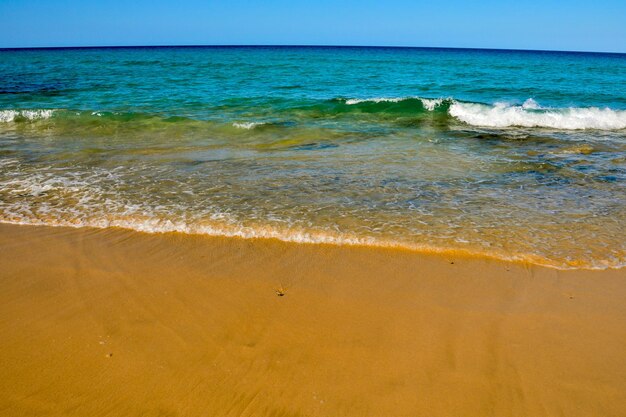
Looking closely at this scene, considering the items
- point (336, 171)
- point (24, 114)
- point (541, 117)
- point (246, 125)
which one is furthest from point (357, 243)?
point (24, 114)

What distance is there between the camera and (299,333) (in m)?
3.04

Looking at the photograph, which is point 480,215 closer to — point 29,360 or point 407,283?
point 407,283

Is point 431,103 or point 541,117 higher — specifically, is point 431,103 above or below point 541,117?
above

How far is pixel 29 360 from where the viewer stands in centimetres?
277

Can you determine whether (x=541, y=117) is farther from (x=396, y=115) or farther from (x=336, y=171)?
(x=336, y=171)

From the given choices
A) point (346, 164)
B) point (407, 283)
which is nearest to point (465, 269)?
point (407, 283)

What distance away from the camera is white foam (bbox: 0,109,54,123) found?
1314cm

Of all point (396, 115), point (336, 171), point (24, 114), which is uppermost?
point (396, 115)

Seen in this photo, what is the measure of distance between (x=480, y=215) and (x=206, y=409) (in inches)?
155

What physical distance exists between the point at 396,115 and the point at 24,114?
1166cm

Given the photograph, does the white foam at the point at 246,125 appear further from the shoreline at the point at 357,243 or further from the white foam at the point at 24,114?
the shoreline at the point at 357,243

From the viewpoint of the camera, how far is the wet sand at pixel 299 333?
246 cm

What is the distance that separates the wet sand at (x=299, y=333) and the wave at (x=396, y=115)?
26.3ft

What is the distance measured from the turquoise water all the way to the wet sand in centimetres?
62
